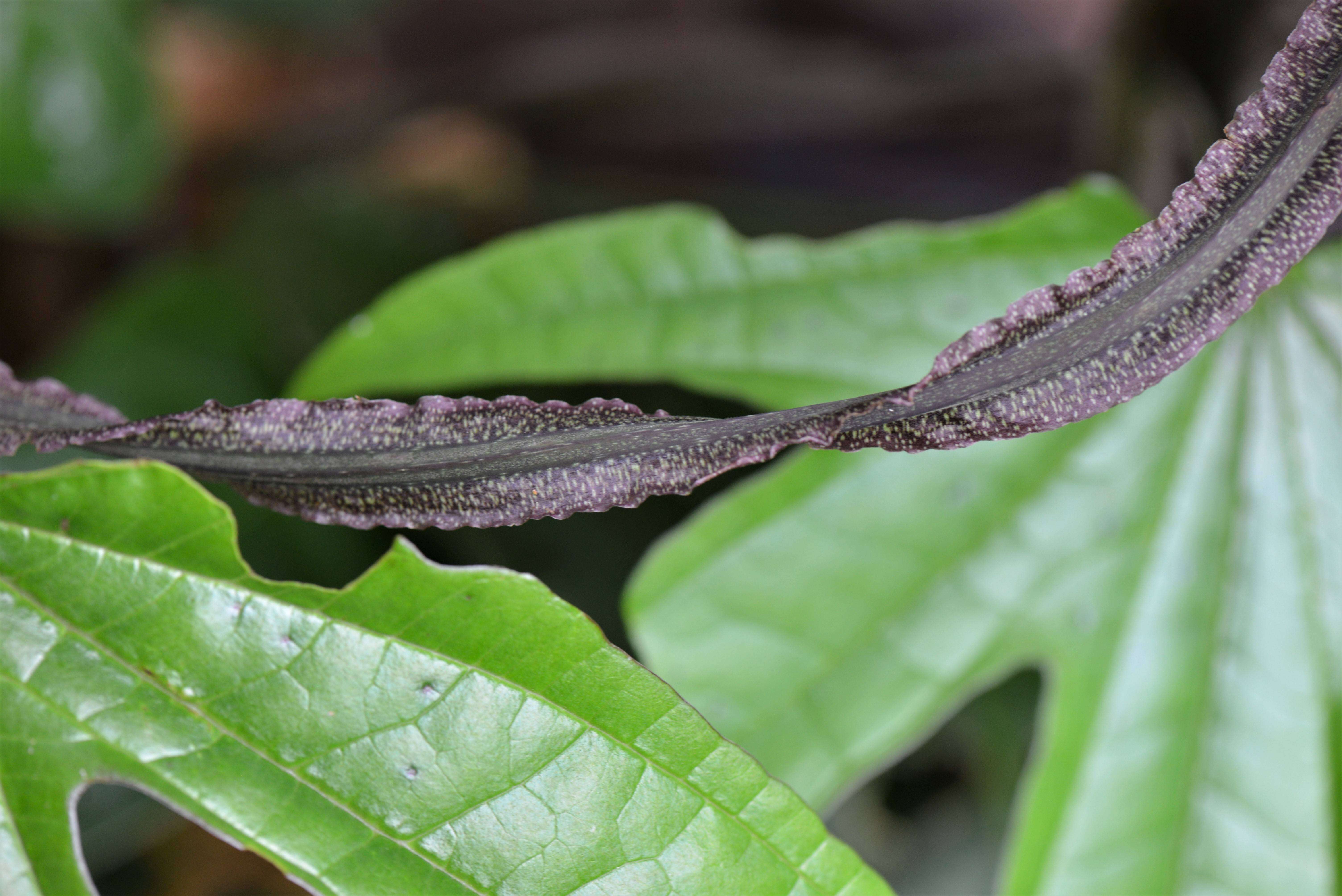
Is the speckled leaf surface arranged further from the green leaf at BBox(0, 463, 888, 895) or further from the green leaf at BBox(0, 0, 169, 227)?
the green leaf at BBox(0, 0, 169, 227)

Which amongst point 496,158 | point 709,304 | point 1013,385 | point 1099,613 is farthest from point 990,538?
point 496,158

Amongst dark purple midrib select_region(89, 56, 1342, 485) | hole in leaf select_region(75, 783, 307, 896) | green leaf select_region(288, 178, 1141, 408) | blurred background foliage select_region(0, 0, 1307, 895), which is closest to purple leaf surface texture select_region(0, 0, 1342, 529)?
dark purple midrib select_region(89, 56, 1342, 485)

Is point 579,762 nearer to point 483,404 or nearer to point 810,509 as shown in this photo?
point 483,404

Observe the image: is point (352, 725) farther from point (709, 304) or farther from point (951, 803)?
point (951, 803)

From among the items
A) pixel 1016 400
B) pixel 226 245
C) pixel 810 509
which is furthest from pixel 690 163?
pixel 1016 400

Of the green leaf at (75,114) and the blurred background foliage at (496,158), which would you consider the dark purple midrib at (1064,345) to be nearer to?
the blurred background foliage at (496,158)


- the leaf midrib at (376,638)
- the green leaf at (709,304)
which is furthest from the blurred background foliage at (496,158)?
the leaf midrib at (376,638)

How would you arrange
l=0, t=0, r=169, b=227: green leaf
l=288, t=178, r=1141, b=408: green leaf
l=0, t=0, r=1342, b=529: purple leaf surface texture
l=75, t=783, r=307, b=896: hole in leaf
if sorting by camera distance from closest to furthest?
l=0, t=0, r=1342, b=529: purple leaf surface texture < l=288, t=178, r=1141, b=408: green leaf < l=75, t=783, r=307, b=896: hole in leaf < l=0, t=0, r=169, b=227: green leaf
